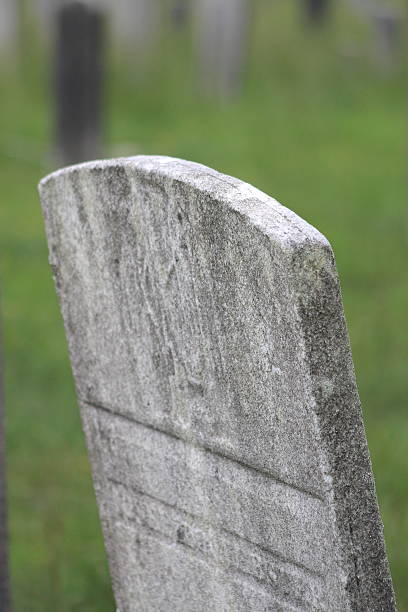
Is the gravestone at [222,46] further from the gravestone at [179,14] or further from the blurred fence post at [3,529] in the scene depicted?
the blurred fence post at [3,529]

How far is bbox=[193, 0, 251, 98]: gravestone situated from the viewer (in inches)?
452

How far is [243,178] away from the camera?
8.53 metres

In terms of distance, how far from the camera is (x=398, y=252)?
22.4 feet

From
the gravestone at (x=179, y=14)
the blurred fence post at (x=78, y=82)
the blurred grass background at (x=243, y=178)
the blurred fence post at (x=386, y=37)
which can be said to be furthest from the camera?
the gravestone at (x=179, y=14)

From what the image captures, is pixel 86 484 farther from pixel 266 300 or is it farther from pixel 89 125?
pixel 89 125

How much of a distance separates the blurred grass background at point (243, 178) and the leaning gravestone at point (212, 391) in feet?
3.31

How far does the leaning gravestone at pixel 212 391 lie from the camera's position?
179cm

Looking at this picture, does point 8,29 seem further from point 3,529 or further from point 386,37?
point 3,529

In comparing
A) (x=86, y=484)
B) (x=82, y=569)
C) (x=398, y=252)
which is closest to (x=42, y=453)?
(x=86, y=484)

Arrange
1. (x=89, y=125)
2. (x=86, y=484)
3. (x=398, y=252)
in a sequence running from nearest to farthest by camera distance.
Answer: (x=86, y=484)
(x=398, y=252)
(x=89, y=125)

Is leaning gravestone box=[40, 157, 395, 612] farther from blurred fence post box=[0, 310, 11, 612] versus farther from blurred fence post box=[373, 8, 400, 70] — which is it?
blurred fence post box=[373, 8, 400, 70]

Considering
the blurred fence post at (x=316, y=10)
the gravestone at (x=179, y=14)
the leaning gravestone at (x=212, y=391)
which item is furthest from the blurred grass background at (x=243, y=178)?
the gravestone at (x=179, y=14)

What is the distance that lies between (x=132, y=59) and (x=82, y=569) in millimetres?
10401

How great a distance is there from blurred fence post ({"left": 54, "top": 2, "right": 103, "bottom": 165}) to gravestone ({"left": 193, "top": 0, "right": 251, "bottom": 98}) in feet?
11.0
